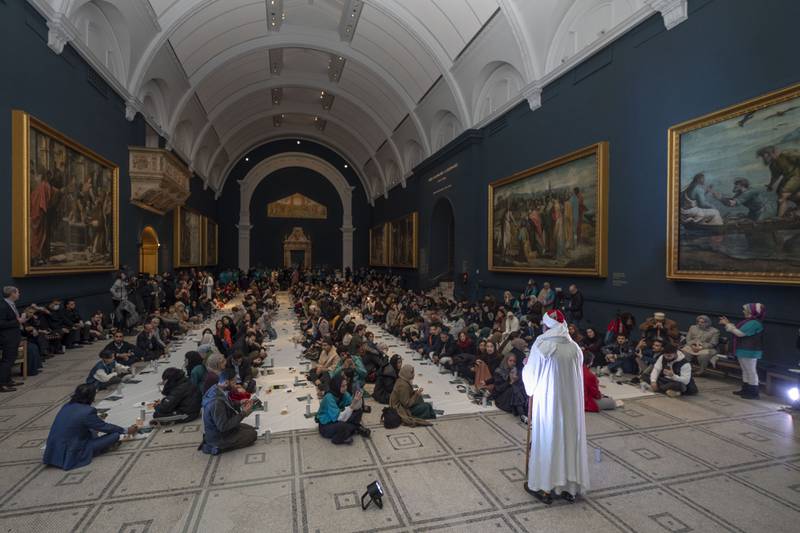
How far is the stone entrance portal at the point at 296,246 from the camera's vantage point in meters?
31.9

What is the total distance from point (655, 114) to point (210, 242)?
25.1 m

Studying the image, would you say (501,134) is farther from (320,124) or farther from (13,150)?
(320,124)

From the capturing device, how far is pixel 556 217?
447 inches

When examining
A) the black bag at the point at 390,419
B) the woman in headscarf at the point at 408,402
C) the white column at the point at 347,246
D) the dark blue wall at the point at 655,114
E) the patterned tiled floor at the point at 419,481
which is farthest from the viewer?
the white column at the point at 347,246

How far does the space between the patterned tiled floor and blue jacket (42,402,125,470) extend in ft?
0.36

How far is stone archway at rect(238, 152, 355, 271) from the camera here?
30.8 meters

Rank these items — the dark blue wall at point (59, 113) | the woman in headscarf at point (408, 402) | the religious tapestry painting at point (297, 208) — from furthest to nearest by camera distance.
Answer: the religious tapestry painting at point (297, 208), the dark blue wall at point (59, 113), the woman in headscarf at point (408, 402)

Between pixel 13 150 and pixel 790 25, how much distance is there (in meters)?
13.1

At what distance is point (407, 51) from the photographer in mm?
16516

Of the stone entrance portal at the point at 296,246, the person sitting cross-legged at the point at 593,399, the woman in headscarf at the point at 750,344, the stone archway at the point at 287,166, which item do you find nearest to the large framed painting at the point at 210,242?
the stone archway at the point at 287,166

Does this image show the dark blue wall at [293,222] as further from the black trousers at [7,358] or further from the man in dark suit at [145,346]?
the black trousers at [7,358]

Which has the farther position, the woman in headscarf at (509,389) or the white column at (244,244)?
the white column at (244,244)

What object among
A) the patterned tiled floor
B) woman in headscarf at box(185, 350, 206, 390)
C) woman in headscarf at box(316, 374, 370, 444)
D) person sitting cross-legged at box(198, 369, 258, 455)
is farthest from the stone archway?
person sitting cross-legged at box(198, 369, 258, 455)

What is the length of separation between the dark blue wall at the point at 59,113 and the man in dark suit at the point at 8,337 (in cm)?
114
